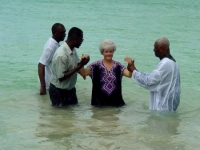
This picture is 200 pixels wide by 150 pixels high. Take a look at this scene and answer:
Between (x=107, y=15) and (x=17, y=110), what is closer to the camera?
(x=17, y=110)

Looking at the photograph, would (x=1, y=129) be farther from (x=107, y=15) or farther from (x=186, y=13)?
(x=186, y=13)

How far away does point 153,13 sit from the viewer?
28203 millimetres

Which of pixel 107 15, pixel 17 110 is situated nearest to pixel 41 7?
pixel 107 15

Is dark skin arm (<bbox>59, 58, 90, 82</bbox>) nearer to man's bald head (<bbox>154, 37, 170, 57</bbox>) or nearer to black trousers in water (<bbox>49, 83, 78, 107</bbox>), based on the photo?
black trousers in water (<bbox>49, 83, 78, 107</bbox>)

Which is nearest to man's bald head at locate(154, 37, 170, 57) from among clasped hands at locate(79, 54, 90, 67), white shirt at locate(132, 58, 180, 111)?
white shirt at locate(132, 58, 180, 111)

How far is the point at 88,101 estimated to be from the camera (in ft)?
29.6

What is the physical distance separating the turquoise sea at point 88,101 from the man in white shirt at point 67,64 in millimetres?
441

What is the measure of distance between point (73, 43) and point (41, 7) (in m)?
21.4

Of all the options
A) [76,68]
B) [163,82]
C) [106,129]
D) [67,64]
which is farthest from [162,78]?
[67,64]

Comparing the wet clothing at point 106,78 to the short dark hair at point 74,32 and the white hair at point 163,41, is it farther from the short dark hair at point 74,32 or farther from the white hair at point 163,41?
the white hair at point 163,41

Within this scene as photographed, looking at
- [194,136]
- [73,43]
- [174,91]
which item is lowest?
[194,136]

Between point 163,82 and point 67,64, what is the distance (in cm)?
140

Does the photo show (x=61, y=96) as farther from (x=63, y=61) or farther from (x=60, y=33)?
(x=60, y=33)

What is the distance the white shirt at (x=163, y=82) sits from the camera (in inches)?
289
